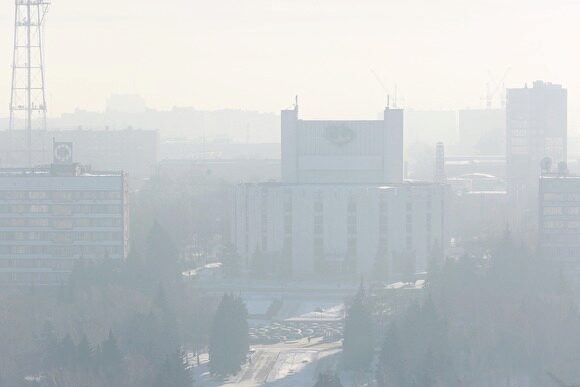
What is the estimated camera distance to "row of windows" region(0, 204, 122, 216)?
168 feet

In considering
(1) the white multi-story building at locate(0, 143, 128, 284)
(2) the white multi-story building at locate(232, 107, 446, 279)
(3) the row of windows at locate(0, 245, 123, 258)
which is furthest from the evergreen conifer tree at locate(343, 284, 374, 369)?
(2) the white multi-story building at locate(232, 107, 446, 279)

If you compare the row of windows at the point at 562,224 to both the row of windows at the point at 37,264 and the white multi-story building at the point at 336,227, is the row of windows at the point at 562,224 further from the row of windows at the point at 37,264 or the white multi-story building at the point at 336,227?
the row of windows at the point at 37,264

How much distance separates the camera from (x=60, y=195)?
51.2 meters

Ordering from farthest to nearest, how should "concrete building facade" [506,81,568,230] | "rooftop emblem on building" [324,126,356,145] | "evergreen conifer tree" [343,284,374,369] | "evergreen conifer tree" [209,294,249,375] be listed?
"concrete building facade" [506,81,568,230]
"rooftop emblem on building" [324,126,356,145]
"evergreen conifer tree" [343,284,374,369]
"evergreen conifer tree" [209,294,249,375]

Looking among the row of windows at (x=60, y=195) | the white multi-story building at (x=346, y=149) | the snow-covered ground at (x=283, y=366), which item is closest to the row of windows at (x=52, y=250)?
the row of windows at (x=60, y=195)

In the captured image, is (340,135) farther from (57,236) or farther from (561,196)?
(57,236)

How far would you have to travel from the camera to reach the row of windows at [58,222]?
168 feet

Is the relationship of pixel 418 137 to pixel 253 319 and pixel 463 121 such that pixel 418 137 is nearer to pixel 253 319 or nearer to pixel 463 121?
pixel 463 121

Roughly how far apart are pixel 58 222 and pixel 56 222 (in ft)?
0.20

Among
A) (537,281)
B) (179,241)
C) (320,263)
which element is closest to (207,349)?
(537,281)

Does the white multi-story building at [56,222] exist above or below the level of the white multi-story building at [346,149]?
below

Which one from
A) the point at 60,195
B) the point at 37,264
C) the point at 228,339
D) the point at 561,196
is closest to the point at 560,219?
the point at 561,196

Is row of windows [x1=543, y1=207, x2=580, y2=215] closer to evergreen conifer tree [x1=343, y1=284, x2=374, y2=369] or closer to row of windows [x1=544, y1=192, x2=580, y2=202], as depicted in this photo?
row of windows [x1=544, y1=192, x2=580, y2=202]

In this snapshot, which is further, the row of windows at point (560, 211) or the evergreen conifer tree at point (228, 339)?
the row of windows at point (560, 211)
